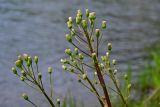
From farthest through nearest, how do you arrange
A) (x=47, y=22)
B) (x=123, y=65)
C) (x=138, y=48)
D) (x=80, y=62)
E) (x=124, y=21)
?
(x=124, y=21) < (x=47, y=22) < (x=138, y=48) < (x=123, y=65) < (x=80, y=62)

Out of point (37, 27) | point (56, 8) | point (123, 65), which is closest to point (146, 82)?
point (123, 65)

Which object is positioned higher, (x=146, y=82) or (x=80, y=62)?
(x=80, y=62)

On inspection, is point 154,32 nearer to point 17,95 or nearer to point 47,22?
point 47,22

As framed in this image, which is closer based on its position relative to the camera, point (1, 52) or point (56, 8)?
point (1, 52)

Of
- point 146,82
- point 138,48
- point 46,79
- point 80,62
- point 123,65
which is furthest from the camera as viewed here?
point 138,48

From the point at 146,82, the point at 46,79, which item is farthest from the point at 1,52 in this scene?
the point at 146,82

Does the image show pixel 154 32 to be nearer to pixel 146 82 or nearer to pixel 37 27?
pixel 37 27
